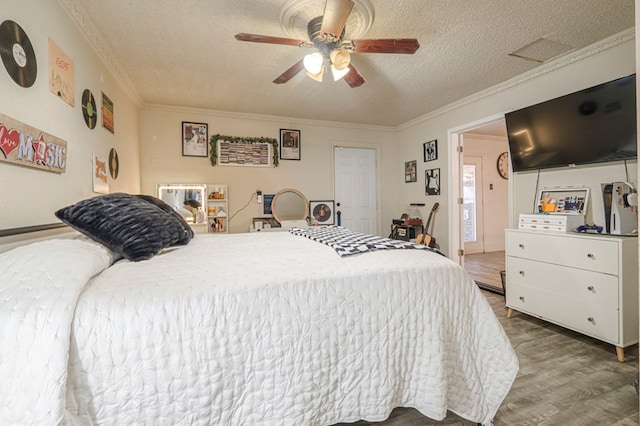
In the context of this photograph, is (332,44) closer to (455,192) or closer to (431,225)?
(455,192)

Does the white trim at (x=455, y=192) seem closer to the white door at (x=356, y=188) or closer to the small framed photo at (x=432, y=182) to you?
the small framed photo at (x=432, y=182)

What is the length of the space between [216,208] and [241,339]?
347 cm

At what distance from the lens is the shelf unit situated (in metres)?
4.11

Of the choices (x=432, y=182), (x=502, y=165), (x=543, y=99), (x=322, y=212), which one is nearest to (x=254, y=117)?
(x=322, y=212)

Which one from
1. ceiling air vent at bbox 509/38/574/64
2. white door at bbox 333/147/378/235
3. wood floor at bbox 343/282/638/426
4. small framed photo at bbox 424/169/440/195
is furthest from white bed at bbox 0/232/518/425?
white door at bbox 333/147/378/235

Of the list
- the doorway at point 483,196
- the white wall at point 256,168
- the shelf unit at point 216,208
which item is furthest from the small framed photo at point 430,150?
the shelf unit at point 216,208

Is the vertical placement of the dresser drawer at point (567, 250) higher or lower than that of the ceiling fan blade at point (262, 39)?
lower

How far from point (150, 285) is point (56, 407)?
0.36m

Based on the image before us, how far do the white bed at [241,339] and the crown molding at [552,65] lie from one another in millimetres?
2644

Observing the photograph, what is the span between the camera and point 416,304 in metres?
1.20

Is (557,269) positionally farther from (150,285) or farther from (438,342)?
(150,285)

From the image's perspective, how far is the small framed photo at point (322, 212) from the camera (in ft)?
15.3

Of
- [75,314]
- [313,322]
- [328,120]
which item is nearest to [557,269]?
[313,322]

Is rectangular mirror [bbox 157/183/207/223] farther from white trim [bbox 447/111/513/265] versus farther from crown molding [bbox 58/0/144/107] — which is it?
white trim [bbox 447/111/513/265]
